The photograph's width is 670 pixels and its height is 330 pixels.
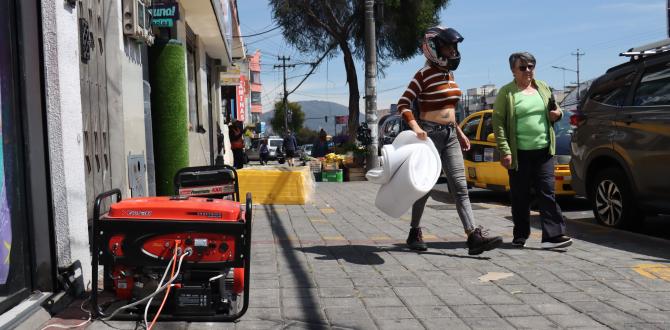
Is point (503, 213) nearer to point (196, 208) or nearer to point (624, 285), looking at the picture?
point (624, 285)

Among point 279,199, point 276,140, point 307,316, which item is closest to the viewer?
point 307,316

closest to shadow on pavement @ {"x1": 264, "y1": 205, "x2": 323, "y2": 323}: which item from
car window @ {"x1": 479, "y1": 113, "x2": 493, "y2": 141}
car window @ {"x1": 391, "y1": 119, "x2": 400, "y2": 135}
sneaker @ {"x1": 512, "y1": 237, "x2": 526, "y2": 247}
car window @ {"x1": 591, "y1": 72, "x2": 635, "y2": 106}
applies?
sneaker @ {"x1": 512, "y1": 237, "x2": 526, "y2": 247}

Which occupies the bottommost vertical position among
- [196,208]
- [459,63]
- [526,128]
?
[196,208]

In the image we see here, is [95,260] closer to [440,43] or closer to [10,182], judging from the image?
[10,182]

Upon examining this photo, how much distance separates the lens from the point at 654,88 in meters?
7.00

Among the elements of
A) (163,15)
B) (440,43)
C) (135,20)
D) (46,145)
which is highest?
(163,15)

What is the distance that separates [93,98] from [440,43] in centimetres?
300

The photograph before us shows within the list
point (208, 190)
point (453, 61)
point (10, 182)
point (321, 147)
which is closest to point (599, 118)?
point (453, 61)

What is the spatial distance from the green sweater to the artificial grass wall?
4304mm

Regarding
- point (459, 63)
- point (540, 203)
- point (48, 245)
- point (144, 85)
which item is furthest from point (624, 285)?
point (144, 85)

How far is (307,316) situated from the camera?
162 inches

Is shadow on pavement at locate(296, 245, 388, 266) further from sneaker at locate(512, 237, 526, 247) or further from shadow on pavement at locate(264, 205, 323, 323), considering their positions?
sneaker at locate(512, 237, 526, 247)

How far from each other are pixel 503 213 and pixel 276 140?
43.5 meters

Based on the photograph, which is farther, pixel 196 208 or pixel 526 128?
pixel 526 128
